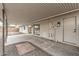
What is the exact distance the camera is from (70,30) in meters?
5.66

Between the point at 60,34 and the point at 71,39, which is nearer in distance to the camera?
the point at 71,39

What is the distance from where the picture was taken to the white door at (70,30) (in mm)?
5348

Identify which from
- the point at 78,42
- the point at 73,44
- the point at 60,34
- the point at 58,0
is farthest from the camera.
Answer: the point at 60,34

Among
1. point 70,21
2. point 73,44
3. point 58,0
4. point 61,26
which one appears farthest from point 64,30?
point 58,0

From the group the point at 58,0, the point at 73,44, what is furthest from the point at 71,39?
the point at 58,0

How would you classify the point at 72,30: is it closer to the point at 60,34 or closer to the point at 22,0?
the point at 60,34

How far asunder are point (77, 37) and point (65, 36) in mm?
1164

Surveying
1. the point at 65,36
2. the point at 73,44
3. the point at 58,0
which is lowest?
the point at 73,44

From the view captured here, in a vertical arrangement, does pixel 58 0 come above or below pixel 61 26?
above

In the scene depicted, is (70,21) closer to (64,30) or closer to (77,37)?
(64,30)

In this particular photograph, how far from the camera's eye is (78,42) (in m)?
4.93

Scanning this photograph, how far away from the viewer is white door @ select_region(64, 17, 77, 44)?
17.5 ft

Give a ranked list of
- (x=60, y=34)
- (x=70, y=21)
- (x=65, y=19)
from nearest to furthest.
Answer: (x=70, y=21)
(x=65, y=19)
(x=60, y=34)

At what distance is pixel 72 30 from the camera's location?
5.47m
